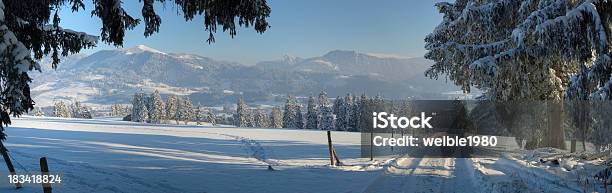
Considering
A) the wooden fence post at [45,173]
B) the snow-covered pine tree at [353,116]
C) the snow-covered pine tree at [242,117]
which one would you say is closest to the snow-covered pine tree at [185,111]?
the snow-covered pine tree at [242,117]

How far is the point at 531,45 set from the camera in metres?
11.2

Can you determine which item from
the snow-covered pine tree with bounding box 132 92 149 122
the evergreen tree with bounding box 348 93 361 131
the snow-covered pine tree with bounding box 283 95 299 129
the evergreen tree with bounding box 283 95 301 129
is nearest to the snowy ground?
the evergreen tree with bounding box 348 93 361 131

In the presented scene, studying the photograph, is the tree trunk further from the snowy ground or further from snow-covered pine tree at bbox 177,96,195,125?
snow-covered pine tree at bbox 177,96,195,125

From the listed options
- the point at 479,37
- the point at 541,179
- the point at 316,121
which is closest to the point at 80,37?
the point at 541,179

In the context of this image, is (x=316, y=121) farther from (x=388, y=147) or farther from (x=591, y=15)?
(x=591, y=15)

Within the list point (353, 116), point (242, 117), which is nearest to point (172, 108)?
point (242, 117)

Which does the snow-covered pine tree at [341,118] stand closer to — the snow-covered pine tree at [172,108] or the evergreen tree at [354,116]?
the evergreen tree at [354,116]

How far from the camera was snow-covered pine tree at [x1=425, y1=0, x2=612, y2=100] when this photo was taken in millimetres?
8773

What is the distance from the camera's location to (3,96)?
6.92 m

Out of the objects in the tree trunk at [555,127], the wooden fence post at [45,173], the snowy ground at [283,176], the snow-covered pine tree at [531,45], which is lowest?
the snowy ground at [283,176]

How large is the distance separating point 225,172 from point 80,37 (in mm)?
7155

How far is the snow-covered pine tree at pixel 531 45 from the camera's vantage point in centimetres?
877

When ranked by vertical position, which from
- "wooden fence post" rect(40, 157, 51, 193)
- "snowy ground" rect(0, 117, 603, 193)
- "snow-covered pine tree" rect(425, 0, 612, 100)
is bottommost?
"snowy ground" rect(0, 117, 603, 193)

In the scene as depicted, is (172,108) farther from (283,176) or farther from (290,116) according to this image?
(283,176)
